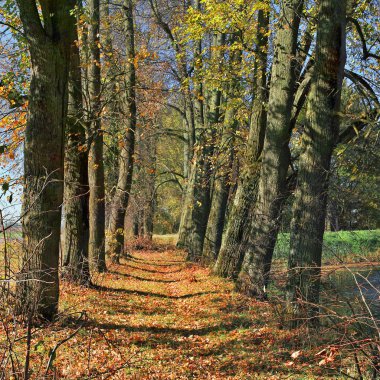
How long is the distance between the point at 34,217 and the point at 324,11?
5.72 m

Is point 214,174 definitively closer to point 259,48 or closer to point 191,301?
point 259,48

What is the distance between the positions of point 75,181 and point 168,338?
4836 mm

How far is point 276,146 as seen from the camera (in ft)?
36.8

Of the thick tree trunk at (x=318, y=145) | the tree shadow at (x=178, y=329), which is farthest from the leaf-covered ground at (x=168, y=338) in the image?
the thick tree trunk at (x=318, y=145)

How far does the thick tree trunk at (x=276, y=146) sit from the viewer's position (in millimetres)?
11117

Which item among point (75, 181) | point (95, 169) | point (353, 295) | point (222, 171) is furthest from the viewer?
point (222, 171)

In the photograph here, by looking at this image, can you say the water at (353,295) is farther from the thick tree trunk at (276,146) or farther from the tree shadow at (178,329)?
the thick tree trunk at (276,146)

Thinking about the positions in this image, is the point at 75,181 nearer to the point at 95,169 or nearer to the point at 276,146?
the point at 95,169

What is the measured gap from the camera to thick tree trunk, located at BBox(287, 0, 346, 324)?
26.0 feet

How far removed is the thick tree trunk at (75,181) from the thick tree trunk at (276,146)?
163 inches

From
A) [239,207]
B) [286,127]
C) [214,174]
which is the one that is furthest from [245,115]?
[286,127]

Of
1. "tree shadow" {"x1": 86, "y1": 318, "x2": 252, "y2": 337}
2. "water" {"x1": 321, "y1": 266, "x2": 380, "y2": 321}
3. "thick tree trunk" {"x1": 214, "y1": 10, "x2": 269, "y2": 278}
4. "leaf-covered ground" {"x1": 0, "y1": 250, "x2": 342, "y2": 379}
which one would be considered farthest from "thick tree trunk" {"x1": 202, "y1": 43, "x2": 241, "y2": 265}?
"water" {"x1": 321, "y1": 266, "x2": 380, "y2": 321}

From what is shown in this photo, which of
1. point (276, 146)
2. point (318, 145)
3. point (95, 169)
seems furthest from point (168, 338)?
point (95, 169)

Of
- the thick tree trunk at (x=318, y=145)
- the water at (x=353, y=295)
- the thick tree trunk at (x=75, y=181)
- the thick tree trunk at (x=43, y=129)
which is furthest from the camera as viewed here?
the thick tree trunk at (x=75, y=181)
